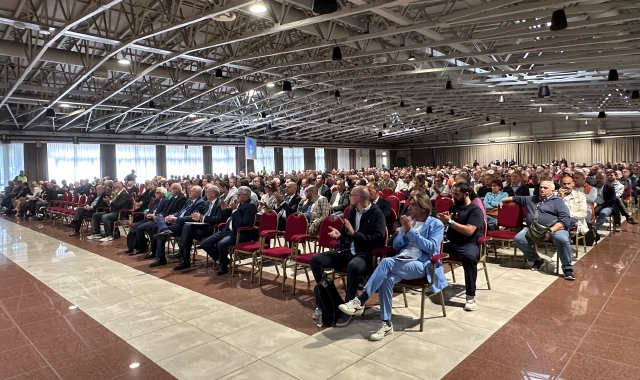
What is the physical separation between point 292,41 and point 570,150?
26839 millimetres

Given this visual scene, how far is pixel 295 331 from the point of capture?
349 cm

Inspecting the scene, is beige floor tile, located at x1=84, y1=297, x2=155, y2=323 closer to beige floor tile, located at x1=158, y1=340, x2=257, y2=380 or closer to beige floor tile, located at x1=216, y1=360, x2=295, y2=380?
beige floor tile, located at x1=158, y1=340, x2=257, y2=380

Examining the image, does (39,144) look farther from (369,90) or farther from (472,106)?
(472,106)

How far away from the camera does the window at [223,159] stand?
85.9 ft

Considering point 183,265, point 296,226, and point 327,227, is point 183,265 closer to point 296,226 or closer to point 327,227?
point 296,226

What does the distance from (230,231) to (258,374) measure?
3038mm

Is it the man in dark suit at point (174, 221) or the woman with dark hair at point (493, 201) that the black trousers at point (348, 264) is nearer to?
the man in dark suit at point (174, 221)

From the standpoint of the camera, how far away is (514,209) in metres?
5.43

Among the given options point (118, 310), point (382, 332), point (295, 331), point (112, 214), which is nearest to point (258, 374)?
point (295, 331)

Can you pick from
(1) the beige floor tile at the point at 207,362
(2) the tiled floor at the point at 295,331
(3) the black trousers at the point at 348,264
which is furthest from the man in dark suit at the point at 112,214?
(1) the beige floor tile at the point at 207,362

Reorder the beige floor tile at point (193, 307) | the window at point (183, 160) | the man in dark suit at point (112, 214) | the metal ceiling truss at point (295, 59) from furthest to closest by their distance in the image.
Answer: the window at point (183, 160) → the man in dark suit at point (112, 214) → the metal ceiling truss at point (295, 59) → the beige floor tile at point (193, 307)

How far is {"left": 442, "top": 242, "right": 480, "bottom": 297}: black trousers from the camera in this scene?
3.93m

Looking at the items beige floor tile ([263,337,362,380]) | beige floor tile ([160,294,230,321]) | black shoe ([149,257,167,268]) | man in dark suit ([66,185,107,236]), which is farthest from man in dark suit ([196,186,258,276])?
man in dark suit ([66,185,107,236])

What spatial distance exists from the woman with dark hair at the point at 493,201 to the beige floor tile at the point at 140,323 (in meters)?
4.80
